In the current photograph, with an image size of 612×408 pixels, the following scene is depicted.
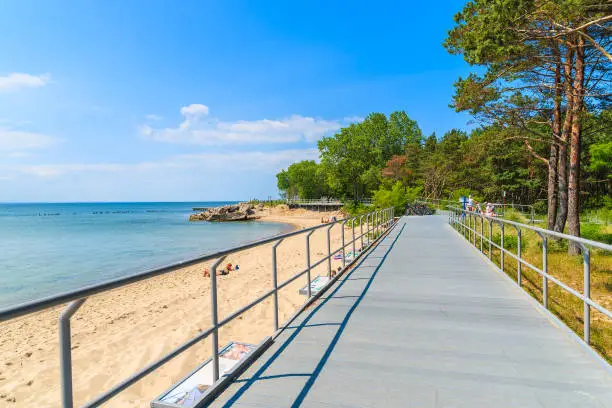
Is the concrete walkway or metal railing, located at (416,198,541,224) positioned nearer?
the concrete walkway

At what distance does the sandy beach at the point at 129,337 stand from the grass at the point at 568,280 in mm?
5666

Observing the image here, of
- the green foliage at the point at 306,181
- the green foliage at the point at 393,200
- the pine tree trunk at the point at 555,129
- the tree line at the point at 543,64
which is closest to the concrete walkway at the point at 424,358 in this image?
the tree line at the point at 543,64

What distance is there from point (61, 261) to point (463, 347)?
2649 centimetres

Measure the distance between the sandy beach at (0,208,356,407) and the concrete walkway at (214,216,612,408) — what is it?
226cm

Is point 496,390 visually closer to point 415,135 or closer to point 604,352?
point 604,352

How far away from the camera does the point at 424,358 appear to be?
11.2 ft

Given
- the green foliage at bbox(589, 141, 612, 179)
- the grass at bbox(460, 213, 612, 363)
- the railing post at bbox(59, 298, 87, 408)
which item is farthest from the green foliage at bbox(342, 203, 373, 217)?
the railing post at bbox(59, 298, 87, 408)

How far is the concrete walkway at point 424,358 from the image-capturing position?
2.77 m

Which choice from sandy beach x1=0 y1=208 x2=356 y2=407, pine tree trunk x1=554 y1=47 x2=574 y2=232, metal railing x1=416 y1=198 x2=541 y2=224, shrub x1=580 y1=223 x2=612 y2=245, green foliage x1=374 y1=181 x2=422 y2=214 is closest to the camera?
sandy beach x1=0 y1=208 x2=356 y2=407

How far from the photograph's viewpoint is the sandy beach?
6312mm

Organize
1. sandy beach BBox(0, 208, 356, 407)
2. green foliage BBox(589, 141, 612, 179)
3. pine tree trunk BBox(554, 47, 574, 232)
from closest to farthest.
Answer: sandy beach BBox(0, 208, 356, 407)
pine tree trunk BBox(554, 47, 574, 232)
green foliage BBox(589, 141, 612, 179)

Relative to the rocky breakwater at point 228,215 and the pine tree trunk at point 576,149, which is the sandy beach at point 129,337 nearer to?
the pine tree trunk at point 576,149

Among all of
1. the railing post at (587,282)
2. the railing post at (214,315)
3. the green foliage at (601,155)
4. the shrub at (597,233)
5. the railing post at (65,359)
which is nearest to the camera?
the railing post at (65,359)

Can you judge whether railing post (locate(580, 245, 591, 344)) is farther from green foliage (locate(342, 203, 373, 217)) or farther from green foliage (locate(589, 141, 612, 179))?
green foliage (locate(589, 141, 612, 179))
